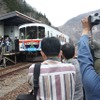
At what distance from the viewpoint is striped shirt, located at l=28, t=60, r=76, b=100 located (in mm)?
3094

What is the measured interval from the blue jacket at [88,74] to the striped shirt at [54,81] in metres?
0.69

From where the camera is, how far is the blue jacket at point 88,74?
2.35m

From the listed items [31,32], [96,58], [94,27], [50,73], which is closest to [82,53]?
[96,58]

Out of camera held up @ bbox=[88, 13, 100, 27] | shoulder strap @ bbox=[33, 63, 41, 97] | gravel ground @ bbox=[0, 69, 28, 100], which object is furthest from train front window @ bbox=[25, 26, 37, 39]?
camera held up @ bbox=[88, 13, 100, 27]

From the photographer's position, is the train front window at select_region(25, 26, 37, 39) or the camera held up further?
the train front window at select_region(25, 26, 37, 39)

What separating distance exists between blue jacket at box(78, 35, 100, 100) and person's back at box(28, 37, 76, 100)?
0.70 m

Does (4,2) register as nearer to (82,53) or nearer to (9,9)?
(9,9)

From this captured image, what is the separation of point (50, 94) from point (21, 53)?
2569 centimetres

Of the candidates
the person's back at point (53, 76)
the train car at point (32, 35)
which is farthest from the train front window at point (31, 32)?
the person's back at point (53, 76)

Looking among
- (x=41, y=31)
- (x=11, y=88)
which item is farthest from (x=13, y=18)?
(x=11, y=88)

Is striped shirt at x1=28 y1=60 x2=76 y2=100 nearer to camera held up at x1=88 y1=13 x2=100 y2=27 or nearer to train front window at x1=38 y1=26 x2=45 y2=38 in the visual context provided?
camera held up at x1=88 y1=13 x2=100 y2=27

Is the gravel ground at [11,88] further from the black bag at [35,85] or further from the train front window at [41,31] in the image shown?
the train front window at [41,31]

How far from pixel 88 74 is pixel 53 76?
2.64ft

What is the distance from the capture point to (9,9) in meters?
48.9
